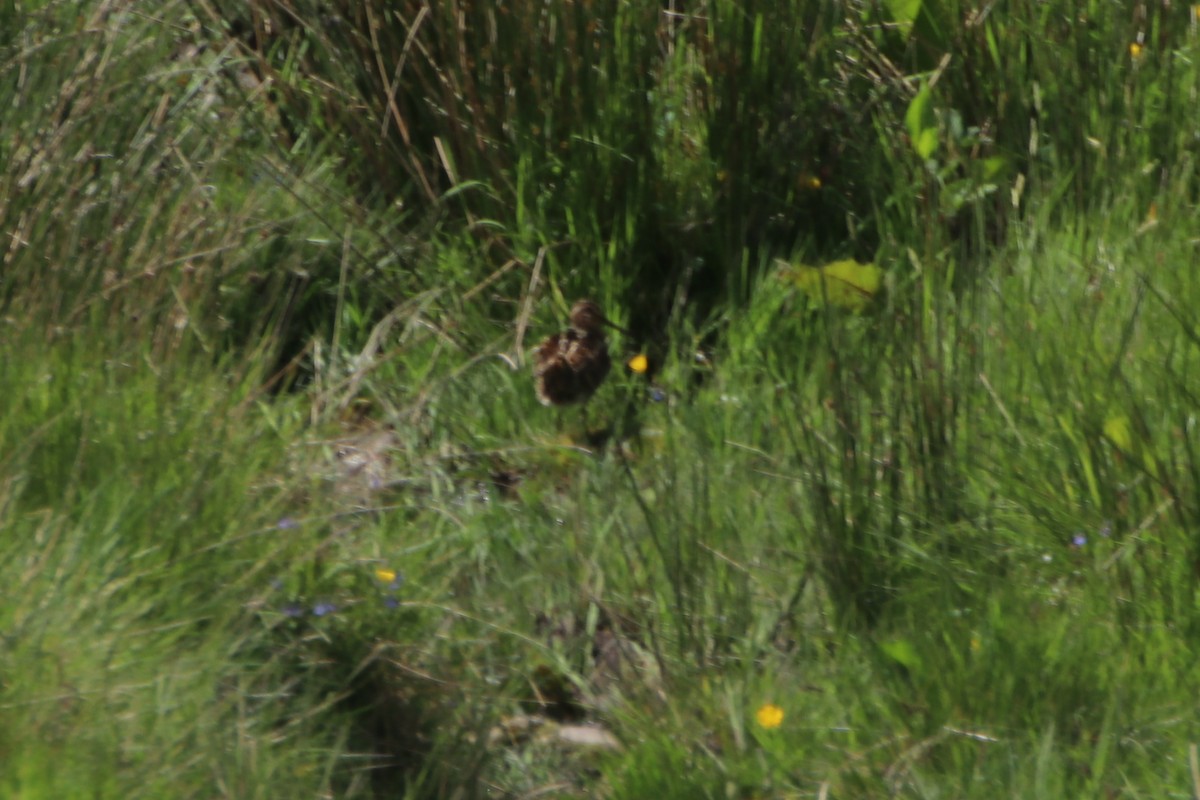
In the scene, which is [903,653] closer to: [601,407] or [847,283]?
[847,283]

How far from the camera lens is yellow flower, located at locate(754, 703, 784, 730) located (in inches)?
102

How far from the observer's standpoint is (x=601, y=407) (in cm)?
363

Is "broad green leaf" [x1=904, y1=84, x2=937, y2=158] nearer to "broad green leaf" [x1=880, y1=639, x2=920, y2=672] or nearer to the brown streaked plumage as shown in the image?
the brown streaked plumage

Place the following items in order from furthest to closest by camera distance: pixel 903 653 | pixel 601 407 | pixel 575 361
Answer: pixel 601 407
pixel 575 361
pixel 903 653

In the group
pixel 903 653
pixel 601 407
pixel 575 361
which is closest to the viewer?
pixel 903 653

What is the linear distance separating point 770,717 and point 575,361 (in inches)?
36.7

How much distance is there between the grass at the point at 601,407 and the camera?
2.53 meters

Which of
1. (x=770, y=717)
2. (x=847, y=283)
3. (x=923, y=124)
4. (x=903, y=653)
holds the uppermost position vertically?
(x=923, y=124)

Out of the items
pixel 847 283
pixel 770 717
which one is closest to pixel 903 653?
pixel 770 717

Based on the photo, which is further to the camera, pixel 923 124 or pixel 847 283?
pixel 923 124

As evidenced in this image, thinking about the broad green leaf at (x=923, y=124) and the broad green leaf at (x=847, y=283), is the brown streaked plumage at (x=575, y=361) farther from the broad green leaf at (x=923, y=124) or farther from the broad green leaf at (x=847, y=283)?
the broad green leaf at (x=923, y=124)

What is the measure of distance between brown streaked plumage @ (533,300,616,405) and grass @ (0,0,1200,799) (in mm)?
190

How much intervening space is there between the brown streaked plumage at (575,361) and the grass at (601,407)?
7.5 inches

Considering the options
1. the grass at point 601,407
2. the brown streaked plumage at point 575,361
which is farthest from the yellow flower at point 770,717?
the brown streaked plumage at point 575,361
